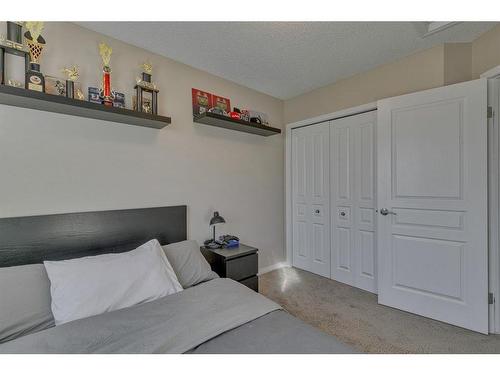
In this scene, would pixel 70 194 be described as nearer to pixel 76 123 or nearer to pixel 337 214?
pixel 76 123

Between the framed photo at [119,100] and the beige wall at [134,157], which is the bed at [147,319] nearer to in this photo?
the beige wall at [134,157]

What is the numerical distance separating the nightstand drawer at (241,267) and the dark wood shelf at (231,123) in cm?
142

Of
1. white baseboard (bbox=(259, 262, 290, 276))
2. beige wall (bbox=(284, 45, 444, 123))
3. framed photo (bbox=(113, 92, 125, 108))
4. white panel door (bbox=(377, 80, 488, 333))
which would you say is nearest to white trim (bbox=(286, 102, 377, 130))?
beige wall (bbox=(284, 45, 444, 123))

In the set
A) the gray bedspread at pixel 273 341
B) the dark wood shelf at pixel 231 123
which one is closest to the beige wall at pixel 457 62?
the dark wood shelf at pixel 231 123

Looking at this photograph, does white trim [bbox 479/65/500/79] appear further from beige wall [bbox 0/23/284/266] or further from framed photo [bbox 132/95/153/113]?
framed photo [bbox 132/95/153/113]

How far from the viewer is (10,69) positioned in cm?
146

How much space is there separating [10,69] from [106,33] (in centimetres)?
76

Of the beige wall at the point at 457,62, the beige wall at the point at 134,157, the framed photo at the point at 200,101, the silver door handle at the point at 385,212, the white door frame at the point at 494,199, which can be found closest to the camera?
the beige wall at the point at 134,157

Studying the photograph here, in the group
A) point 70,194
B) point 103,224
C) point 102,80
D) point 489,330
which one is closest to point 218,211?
point 103,224

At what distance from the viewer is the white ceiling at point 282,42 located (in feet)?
6.03

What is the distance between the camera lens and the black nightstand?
214cm

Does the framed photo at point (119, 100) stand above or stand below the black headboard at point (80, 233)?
above

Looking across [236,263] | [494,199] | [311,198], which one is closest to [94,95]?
[236,263]

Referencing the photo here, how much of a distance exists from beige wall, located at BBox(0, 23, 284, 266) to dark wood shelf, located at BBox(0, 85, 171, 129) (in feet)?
0.23
